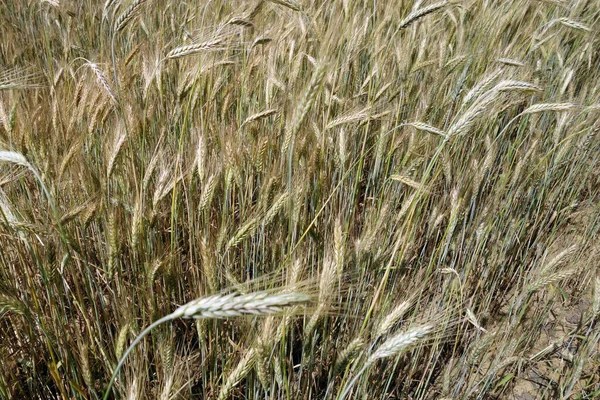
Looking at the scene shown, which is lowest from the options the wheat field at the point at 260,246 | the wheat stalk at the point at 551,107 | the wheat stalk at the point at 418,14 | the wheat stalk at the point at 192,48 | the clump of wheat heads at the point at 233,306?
the wheat field at the point at 260,246

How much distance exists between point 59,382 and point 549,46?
119 inches

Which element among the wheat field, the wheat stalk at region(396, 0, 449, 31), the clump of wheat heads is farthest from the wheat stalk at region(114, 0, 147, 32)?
the clump of wheat heads

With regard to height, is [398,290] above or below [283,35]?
below

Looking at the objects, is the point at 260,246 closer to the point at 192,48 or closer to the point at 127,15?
the point at 192,48

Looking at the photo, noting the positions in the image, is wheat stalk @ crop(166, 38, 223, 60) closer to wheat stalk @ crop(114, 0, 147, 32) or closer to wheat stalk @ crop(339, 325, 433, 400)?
wheat stalk @ crop(114, 0, 147, 32)

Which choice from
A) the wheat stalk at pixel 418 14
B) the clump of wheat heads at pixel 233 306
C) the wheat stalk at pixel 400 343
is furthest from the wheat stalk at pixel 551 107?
the clump of wheat heads at pixel 233 306

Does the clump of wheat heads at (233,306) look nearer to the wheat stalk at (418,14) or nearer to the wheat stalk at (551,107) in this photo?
the wheat stalk at (418,14)

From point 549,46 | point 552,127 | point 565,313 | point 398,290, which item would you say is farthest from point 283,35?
point 565,313

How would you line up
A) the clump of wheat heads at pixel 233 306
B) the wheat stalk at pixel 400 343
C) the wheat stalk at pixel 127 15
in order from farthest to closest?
the wheat stalk at pixel 127 15 → the wheat stalk at pixel 400 343 → the clump of wheat heads at pixel 233 306

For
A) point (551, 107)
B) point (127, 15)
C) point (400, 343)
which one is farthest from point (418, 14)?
point (400, 343)

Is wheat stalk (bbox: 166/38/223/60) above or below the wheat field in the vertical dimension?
above

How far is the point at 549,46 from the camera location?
9.09ft

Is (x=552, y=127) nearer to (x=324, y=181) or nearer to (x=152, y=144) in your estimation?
(x=324, y=181)

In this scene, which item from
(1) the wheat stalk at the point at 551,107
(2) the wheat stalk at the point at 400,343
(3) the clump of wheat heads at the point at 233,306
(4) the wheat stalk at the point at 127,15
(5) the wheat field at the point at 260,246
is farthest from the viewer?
(1) the wheat stalk at the point at 551,107
